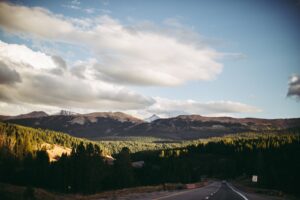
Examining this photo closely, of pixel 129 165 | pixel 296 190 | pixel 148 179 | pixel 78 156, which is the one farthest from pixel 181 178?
pixel 296 190

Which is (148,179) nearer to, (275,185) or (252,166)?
(275,185)

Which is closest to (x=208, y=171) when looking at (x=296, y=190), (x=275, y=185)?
(x=275, y=185)

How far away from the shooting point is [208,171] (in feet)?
A: 630

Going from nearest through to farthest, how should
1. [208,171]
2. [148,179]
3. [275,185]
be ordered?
[275,185] → [148,179] → [208,171]

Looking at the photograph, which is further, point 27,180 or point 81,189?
point 27,180

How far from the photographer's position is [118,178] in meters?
97.5

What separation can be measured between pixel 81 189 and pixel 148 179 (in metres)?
34.6

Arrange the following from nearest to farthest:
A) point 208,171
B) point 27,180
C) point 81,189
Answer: point 81,189, point 27,180, point 208,171

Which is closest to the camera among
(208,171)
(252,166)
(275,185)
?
(275,185)

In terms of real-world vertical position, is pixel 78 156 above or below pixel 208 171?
above

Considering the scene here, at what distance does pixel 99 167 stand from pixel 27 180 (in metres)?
26.8

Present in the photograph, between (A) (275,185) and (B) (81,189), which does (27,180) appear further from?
(A) (275,185)

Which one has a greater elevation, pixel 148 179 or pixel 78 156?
pixel 78 156

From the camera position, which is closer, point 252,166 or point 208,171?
point 252,166
